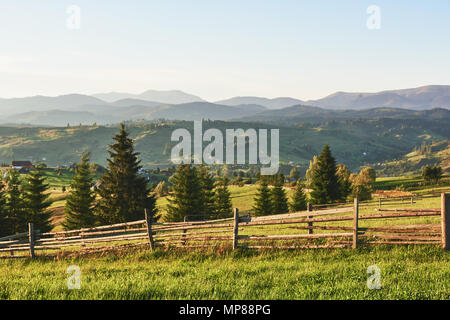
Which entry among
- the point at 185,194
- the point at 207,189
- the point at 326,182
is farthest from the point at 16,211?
the point at 326,182

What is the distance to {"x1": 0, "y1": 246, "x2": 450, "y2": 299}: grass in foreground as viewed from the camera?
7.05 meters

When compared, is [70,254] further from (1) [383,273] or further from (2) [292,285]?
(1) [383,273]

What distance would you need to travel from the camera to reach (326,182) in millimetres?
60625

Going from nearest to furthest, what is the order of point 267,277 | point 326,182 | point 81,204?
point 267,277 → point 81,204 → point 326,182

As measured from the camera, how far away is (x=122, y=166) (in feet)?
138

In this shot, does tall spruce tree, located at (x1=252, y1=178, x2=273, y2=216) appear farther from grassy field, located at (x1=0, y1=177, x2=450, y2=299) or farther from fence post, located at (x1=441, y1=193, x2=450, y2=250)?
fence post, located at (x1=441, y1=193, x2=450, y2=250)

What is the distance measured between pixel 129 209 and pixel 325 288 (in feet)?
118

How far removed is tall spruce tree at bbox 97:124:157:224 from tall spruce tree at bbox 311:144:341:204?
32267 mm

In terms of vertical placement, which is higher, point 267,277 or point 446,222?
point 446,222

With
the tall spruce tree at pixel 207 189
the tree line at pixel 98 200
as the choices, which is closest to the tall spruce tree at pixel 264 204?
the tall spruce tree at pixel 207 189

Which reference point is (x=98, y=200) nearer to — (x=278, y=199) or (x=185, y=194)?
(x=185, y=194)

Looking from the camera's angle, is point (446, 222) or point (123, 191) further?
point (123, 191)

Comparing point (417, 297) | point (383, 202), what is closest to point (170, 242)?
point (417, 297)

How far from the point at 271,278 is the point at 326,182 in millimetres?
55135
